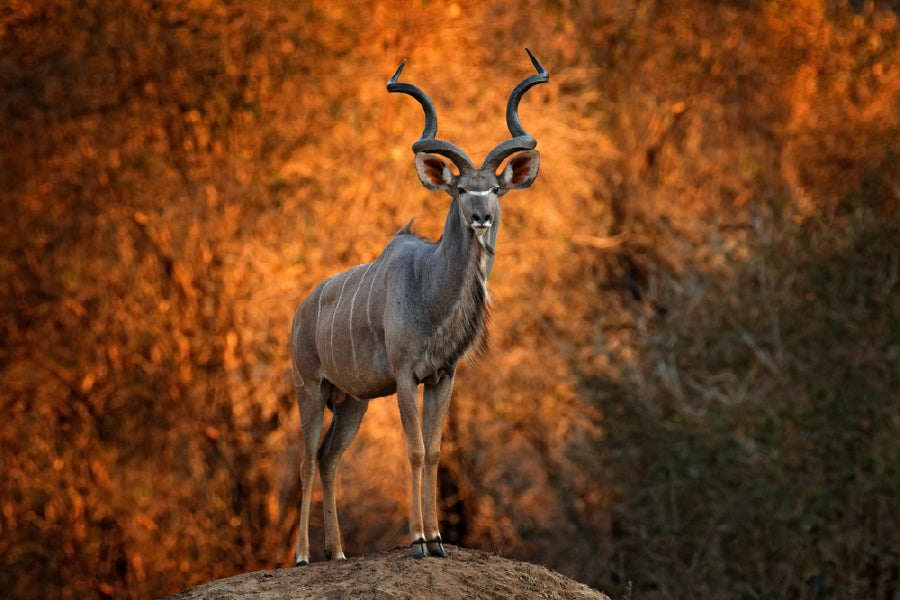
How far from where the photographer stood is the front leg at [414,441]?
714 cm

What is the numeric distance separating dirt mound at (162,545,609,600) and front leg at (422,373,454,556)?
0.43 feet

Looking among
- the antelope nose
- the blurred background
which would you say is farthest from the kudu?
the blurred background

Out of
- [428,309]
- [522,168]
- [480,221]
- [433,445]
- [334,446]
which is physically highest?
[522,168]

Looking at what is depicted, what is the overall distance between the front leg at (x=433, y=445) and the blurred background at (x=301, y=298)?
699 cm

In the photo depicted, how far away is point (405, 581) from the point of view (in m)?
6.79

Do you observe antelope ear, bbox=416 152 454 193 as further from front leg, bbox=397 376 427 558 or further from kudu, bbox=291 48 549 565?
front leg, bbox=397 376 427 558

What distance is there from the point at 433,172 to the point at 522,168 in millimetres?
471

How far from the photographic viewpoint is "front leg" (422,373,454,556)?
7203mm

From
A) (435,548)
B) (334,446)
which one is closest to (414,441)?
(435,548)

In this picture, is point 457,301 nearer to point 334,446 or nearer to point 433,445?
point 433,445

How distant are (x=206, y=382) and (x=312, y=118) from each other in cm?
313

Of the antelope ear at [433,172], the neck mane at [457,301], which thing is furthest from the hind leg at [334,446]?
the antelope ear at [433,172]

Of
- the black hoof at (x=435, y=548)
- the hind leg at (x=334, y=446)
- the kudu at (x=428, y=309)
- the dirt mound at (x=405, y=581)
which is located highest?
the kudu at (x=428, y=309)

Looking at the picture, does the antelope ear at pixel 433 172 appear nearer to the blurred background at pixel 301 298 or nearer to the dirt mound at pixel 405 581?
the dirt mound at pixel 405 581
